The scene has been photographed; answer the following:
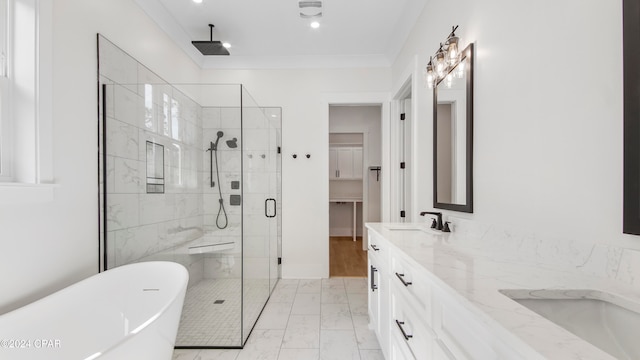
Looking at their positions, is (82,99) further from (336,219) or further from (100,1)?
(336,219)

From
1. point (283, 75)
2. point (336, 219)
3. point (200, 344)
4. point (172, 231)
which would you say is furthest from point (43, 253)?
point (336, 219)

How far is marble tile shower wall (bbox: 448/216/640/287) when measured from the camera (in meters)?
0.77

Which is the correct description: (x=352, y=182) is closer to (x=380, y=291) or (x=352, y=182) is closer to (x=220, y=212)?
(x=220, y=212)

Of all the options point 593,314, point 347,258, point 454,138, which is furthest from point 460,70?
point 347,258

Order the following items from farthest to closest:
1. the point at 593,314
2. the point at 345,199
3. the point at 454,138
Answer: the point at 345,199, the point at 454,138, the point at 593,314

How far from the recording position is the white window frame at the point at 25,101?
53.4 inches

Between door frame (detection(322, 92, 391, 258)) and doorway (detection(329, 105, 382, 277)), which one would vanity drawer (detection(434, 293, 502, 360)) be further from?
doorway (detection(329, 105, 382, 277))

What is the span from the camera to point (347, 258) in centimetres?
445

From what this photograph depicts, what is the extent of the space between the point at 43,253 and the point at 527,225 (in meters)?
2.34

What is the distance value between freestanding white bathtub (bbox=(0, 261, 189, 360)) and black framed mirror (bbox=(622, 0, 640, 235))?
1673 mm

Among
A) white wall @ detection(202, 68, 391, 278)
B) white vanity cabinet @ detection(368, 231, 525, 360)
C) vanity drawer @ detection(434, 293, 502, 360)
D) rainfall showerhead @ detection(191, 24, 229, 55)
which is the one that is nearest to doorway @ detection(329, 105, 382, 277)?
white wall @ detection(202, 68, 391, 278)

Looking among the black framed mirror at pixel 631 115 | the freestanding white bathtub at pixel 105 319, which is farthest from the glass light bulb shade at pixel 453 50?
the freestanding white bathtub at pixel 105 319

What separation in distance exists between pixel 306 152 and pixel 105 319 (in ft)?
8.18

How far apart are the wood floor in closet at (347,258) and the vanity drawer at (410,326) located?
7.20 feet
